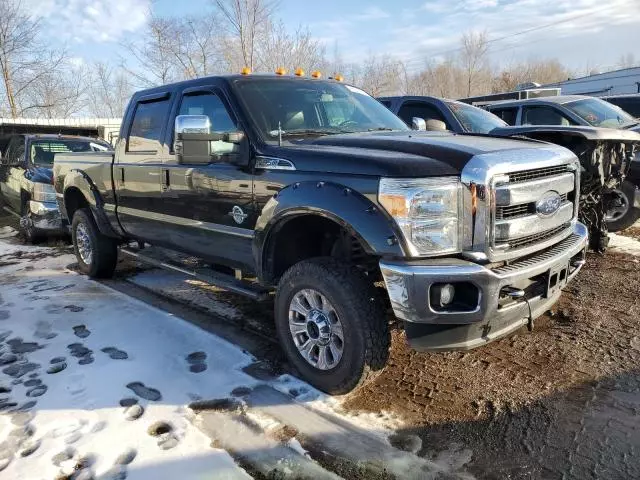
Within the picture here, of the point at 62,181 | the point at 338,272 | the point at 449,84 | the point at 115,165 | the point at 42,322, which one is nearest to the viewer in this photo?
the point at 338,272

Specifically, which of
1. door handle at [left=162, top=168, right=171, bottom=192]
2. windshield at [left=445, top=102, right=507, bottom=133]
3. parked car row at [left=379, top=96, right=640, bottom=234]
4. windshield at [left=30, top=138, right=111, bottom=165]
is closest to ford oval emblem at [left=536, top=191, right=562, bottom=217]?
parked car row at [left=379, top=96, right=640, bottom=234]

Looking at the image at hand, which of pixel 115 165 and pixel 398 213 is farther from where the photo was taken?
pixel 115 165

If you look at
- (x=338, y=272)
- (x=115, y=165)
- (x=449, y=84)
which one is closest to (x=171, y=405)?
(x=338, y=272)

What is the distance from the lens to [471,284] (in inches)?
109

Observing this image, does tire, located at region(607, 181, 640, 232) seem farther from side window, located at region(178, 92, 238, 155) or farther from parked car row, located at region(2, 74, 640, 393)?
side window, located at region(178, 92, 238, 155)

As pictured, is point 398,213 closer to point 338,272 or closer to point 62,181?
point 338,272

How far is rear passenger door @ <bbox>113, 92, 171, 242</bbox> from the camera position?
183 inches

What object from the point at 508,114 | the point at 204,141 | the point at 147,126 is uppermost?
the point at 508,114

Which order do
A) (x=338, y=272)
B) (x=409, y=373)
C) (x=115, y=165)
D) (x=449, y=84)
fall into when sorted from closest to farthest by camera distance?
(x=338, y=272) → (x=409, y=373) → (x=115, y=165) → (x=449, y=84)

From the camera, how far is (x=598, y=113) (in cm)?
809

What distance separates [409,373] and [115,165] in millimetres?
3577

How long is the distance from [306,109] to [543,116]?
225 inches

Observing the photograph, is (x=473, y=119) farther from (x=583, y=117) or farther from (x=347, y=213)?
(x=347, y=213)

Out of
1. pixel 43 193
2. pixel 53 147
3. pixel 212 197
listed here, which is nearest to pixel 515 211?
pixel 212 197
